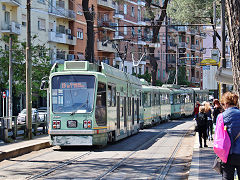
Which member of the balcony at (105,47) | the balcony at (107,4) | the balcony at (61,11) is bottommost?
the balcony at (105,47)

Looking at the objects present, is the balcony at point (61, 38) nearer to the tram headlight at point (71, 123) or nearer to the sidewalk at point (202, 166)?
the tram headlight at point (71, 123)

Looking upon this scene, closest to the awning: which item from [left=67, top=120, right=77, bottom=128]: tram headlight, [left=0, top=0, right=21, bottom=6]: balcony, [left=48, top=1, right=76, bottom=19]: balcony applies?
[left=67, top=120, right=77, bottom=128]: tram headlight

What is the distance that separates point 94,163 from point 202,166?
125 inches

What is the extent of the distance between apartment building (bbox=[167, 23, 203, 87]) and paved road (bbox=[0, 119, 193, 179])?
230 feet

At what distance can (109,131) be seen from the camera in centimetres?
2019

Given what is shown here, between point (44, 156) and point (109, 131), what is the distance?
3654 millimetres

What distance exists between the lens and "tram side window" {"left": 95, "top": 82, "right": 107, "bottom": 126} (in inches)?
738

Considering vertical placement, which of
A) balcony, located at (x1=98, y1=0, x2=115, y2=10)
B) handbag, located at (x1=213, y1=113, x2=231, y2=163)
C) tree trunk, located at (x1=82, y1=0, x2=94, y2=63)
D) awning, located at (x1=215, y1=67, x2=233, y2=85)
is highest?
balcony, located at (x1=98, y1=0, x2=115, y2=10)

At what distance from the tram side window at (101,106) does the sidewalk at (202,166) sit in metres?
3.43

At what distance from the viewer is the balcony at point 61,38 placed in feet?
181

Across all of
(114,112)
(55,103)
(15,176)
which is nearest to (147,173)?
(15,176)

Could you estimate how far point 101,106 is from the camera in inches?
751

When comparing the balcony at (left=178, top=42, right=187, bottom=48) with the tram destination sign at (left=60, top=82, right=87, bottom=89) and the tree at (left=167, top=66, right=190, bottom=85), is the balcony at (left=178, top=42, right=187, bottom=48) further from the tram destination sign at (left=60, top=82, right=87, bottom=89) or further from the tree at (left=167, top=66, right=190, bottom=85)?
the tram destination sign at (left=60, top=82, right=87, bottom=89)

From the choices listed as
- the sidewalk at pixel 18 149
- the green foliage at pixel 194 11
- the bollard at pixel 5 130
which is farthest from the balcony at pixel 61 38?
the sidewalk at pixel 18 149
